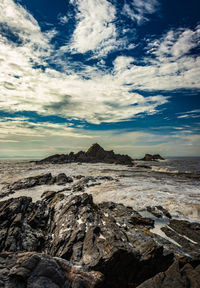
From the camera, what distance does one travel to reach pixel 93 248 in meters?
7.42

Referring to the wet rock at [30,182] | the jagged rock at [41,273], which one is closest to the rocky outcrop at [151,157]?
the wet rock at [30,182]

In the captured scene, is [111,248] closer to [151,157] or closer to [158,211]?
[158,211]

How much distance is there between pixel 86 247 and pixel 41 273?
9.23 ft

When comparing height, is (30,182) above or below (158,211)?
above

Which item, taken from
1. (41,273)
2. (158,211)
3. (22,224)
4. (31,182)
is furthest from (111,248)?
(31,182)

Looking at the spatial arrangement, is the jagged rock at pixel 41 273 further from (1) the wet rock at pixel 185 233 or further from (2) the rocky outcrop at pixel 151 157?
(2) the rocky outcrop at pixel 151 157

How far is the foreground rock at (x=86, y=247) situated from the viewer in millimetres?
5590

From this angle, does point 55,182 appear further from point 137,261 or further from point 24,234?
point 137,261

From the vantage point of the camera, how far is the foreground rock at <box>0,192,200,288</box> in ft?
18.3

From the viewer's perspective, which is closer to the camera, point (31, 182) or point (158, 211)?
point (158, 211)

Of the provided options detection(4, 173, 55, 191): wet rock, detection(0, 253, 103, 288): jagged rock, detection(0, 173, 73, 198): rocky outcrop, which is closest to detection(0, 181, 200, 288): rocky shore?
detection(0, 253, 103, 288): jagged rock

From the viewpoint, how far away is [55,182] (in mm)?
23766

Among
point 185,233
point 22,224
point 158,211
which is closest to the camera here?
point 185,233

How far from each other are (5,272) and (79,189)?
1417 cm
